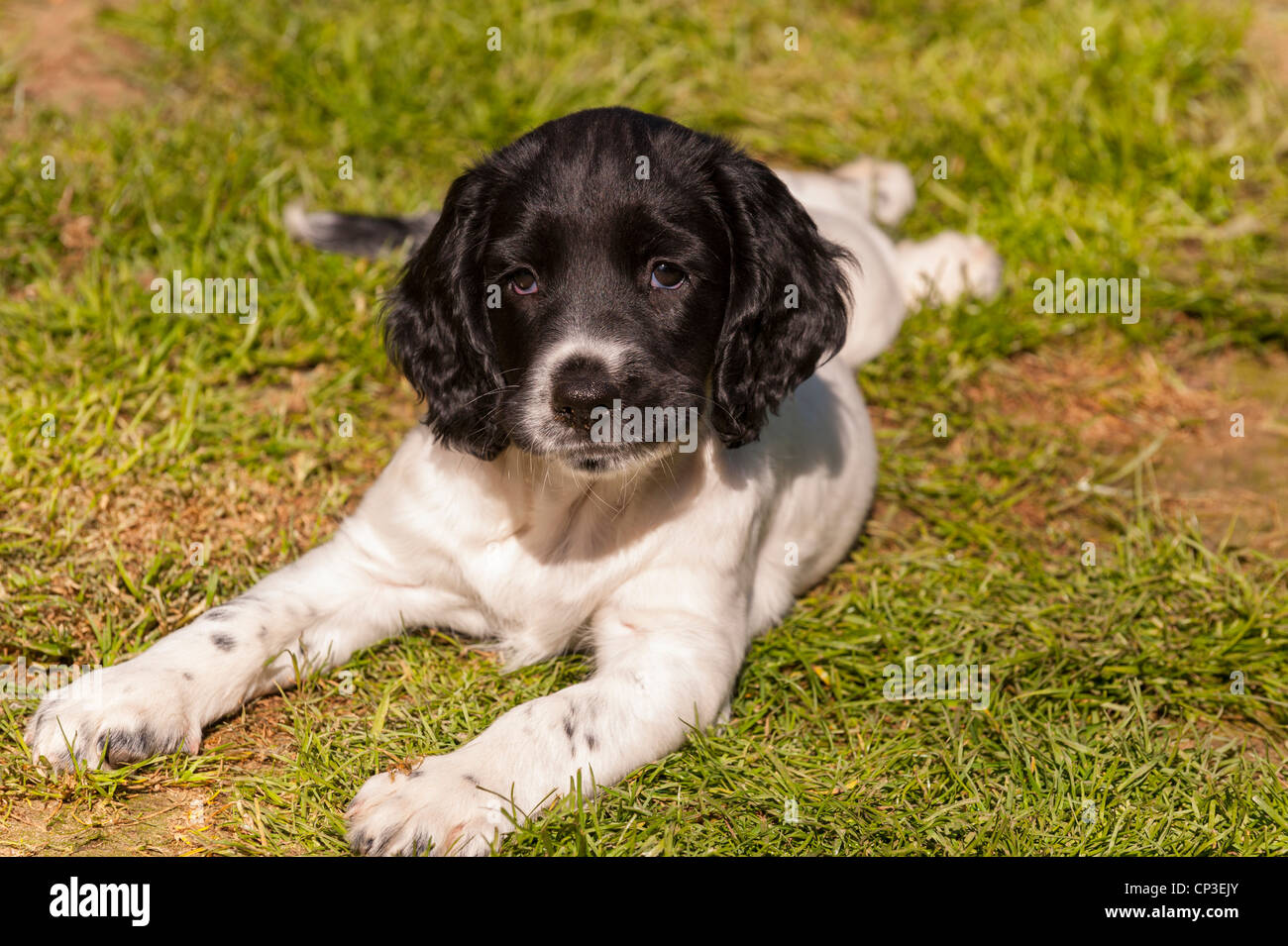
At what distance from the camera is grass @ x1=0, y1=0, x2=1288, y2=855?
3758mm

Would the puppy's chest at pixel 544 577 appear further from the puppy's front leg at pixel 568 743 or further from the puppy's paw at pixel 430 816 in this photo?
the puppy's paw at pixel 430 816

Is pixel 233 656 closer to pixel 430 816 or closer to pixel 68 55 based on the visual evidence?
pixel 430 816

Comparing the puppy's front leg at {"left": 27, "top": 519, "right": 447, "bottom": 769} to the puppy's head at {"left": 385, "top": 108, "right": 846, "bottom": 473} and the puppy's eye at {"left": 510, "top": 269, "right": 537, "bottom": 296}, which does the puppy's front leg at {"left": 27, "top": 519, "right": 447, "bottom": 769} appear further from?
the puppy's eye at {"left": 510, "top": 269, "right": 537, "bottom": 296}

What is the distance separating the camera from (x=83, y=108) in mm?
6629

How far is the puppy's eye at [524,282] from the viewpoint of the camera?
12.4 feet

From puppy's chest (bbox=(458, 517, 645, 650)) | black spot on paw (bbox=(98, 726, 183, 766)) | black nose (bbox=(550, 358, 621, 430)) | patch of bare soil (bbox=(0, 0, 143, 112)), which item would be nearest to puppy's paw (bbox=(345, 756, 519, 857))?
black spot on paw (bbox=(98, 726, 183, 766))

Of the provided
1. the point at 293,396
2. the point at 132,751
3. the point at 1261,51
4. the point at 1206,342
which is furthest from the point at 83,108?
the point at 1261,51

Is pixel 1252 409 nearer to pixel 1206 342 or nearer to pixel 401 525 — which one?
pixel 1206 342

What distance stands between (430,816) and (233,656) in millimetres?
905

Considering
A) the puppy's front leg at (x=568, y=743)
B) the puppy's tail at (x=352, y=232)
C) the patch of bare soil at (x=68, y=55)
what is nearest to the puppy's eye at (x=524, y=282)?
the puppy's front leg at (x=568, y=743)

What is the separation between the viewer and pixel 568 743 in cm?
360

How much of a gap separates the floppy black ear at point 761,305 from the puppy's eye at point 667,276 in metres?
0.22

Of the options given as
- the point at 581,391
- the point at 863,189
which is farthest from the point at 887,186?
the point at 581,391

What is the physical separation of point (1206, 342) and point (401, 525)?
4.07 metres
